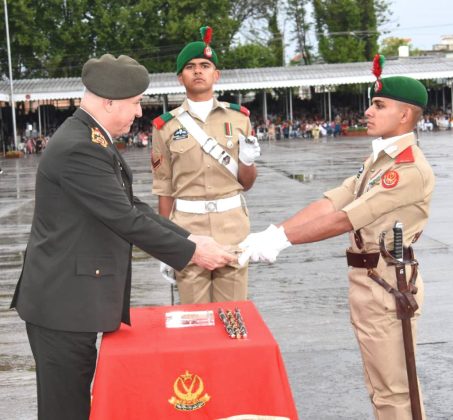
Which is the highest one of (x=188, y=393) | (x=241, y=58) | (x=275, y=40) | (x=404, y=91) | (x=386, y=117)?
(x=404, y=91)

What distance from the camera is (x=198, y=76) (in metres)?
5.24

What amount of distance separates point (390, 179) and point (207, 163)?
160 cm

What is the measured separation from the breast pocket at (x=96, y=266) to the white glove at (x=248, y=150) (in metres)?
1.75

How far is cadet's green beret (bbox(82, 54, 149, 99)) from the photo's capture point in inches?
140

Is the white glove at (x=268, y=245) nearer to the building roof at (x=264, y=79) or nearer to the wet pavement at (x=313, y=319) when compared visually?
the wet pavement at (x=313, y=319)

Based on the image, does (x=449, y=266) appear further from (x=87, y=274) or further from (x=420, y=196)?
(x=87, y=274)

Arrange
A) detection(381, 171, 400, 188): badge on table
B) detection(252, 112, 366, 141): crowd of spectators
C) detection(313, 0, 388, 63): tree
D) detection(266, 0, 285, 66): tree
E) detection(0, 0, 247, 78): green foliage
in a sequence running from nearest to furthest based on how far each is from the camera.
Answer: detection(381, 171, 400, 188): badge on table → detection(252, 112, 366, 141): crowd of spectators → detection(0, 0, 247, 78): green foliage → detection(313, 0, 388, 63): tree → detection(266, 0, 285, 66): tree

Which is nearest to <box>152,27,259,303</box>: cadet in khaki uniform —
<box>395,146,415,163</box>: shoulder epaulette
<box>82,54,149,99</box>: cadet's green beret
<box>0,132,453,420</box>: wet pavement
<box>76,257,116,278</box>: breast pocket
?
<box>0,132,453,420</box>: wet pavement

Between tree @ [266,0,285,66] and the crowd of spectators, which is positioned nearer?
the crowd of spectators

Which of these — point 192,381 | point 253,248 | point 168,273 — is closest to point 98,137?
point 253,248

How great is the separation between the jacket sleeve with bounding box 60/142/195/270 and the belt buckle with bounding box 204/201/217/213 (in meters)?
1.63

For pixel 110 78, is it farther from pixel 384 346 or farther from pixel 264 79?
pixel 264 79

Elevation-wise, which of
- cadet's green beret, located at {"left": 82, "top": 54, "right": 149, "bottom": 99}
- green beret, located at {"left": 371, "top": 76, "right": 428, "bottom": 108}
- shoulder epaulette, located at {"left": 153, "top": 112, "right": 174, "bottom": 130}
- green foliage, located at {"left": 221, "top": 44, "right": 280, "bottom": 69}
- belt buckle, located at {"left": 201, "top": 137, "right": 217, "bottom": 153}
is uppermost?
cadet's green beret, located at {"left": 82, "top": 54, "right": 149, "bottom": 99}

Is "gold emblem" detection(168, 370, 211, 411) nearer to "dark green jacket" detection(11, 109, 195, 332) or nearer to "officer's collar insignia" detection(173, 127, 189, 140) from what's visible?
"dark green jacket" detection(11, 109, 195, 332)
